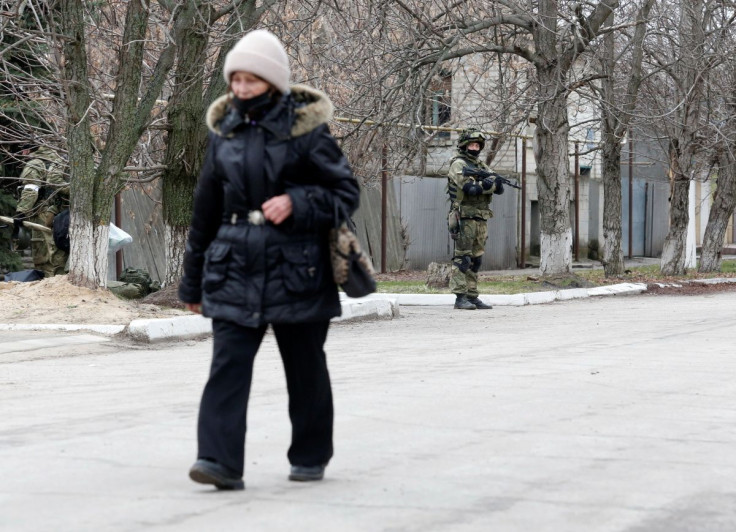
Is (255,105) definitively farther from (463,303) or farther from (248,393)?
(463,303)

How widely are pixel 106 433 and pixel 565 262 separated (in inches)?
572

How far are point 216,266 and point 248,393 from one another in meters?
0.51

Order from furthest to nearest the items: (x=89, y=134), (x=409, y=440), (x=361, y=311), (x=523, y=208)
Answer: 1. (x=523, y=208)
2. (x=361, y=311)
3. (x=89, y=134)
4. (x=409, y=440)

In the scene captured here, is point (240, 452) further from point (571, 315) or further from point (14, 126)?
point (14, 126)

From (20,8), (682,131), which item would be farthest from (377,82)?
(682,131)

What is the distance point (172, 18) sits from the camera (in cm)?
1348

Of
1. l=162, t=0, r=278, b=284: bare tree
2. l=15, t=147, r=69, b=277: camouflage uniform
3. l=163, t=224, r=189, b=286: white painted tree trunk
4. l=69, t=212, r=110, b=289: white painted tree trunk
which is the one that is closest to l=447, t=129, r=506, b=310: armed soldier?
l=162, t=0, r=278, b=284: bare tree

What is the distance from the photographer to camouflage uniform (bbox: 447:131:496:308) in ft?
49.2

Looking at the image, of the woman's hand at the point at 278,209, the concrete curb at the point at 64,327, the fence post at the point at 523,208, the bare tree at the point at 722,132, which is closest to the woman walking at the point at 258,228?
the woman's hand at the point at 278,209

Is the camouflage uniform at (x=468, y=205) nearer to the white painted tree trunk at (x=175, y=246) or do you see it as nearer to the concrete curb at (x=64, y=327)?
the white painted tree trunk at (x=175, y=246)

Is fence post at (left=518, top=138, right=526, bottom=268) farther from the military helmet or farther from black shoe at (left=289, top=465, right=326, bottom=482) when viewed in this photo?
black shoe at (left=289, top=465, right=326, bottom=482)

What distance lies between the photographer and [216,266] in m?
4.88

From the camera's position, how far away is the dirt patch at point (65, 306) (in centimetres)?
1193

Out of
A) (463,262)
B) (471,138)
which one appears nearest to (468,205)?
(463,262)
